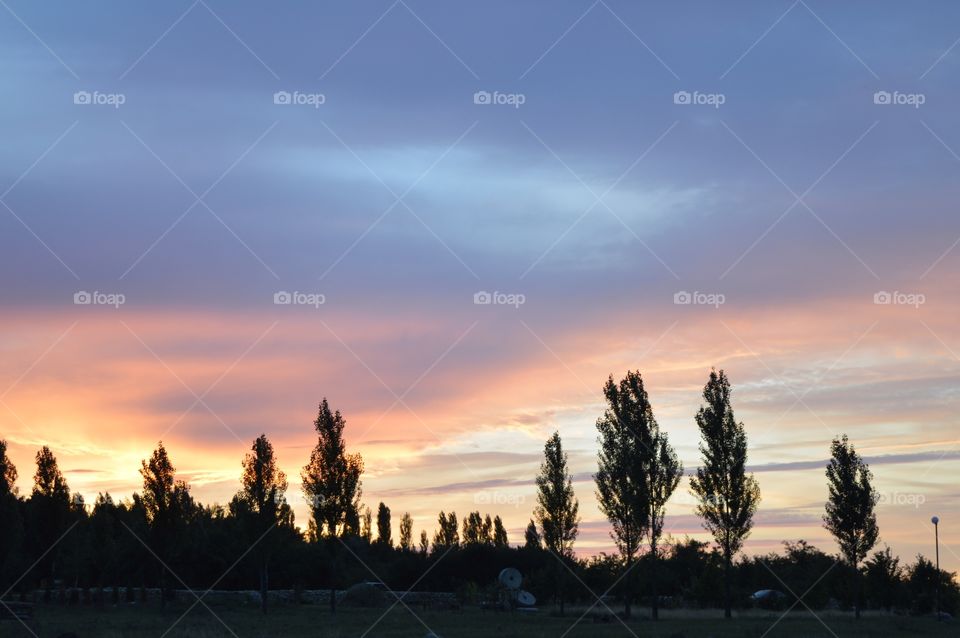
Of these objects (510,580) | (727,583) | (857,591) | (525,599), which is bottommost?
(525,599)

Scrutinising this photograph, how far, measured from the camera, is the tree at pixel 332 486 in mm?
63906

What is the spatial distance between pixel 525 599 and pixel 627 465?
13.0 m

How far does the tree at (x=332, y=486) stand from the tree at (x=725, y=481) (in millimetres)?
21200

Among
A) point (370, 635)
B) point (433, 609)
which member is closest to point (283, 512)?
point (433, 609)

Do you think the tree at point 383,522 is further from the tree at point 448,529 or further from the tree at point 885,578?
the tree at point 885,578

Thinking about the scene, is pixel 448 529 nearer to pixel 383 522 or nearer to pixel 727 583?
pixel 383 522

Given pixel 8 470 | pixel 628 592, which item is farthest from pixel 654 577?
pixel 8 470

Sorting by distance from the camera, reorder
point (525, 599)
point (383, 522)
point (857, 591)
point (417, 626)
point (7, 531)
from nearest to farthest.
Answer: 1. point (417, 626)
2. point (857, 591)
3. point (7, 531)
4. point (525, 599)
5. point (383, 522)

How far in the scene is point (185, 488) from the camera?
73688 millimetres

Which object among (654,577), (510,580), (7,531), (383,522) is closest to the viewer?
(654,577)

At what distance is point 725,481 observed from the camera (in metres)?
60.2

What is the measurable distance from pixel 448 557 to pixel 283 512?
28475mm

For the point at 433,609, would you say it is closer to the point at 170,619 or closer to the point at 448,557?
the point at 170,619

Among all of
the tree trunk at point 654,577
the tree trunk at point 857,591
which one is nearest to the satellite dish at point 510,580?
the tree trunk at point 654,577
